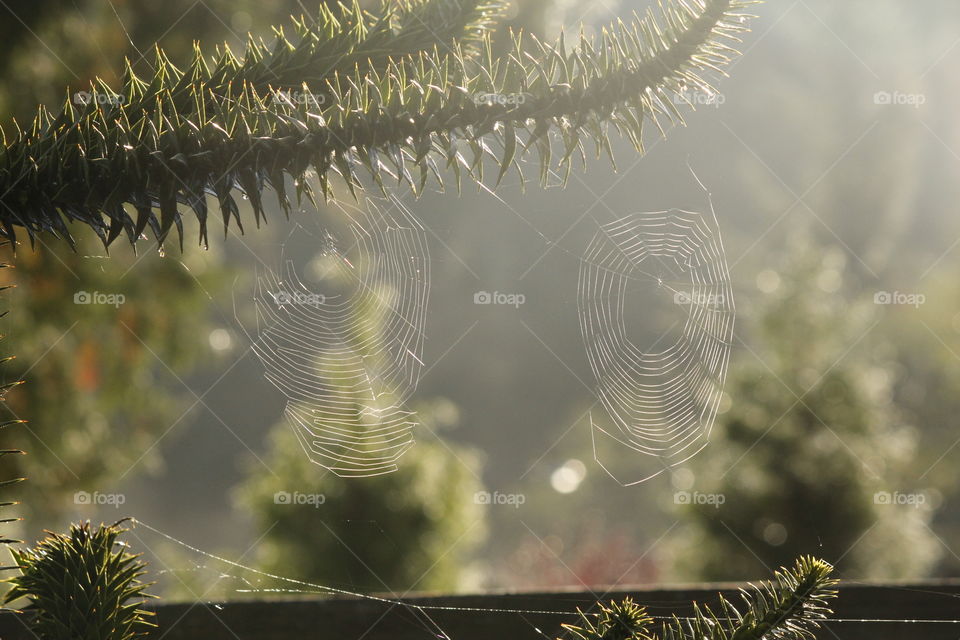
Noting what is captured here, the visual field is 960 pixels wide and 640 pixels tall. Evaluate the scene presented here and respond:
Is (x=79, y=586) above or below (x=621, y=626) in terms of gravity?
above

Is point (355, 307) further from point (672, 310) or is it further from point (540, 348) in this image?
point (540, 348)

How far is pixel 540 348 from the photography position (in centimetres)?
210

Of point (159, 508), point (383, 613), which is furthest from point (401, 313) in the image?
point (159, 508)

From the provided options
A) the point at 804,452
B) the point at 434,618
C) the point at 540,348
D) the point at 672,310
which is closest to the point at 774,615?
the point at 434,618

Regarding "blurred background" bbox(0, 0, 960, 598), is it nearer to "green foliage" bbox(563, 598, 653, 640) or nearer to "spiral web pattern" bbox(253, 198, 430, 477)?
"spiral web pattern" bbox(253, 198, 430, 477)

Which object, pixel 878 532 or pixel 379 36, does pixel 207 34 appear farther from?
pixel 878 532

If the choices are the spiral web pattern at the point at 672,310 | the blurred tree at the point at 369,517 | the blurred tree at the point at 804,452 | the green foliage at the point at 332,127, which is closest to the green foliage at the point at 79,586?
the green foliage at the point at 332,127

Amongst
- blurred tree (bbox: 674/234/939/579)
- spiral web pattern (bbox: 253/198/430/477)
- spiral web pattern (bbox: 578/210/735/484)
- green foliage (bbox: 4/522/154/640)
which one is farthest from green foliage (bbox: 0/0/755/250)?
blurred tree (bbox: 674/234/939/579)

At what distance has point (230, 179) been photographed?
1.67ft

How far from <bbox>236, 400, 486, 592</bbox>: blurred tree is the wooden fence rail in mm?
1724

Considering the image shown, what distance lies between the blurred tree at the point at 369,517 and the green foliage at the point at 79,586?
2.04m

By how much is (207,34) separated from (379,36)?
1.60 metres

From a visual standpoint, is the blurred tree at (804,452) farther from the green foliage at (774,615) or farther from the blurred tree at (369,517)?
the green foliage at (774,615)

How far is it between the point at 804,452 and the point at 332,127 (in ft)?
11.1
